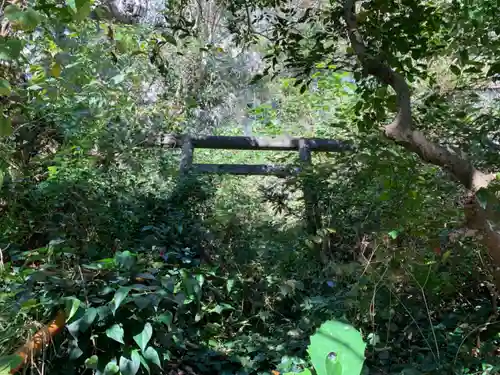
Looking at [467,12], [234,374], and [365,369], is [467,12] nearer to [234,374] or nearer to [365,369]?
[365,369]

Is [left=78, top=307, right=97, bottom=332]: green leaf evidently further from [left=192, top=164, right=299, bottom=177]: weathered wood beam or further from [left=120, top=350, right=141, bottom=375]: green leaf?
[left=192, top=164, right=299, bottom=177]: weathered wood beam

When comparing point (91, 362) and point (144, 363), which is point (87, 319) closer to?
point (91, 362)

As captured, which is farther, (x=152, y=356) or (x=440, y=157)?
(x=440, y=157)

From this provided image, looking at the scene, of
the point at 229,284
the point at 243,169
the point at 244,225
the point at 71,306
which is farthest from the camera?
the point at 243,169

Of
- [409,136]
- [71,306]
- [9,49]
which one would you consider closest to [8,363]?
[71,306]

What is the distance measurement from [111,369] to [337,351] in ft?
2.91

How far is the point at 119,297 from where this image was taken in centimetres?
154

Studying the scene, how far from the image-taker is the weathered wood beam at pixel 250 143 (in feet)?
12.9

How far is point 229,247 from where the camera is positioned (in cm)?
311

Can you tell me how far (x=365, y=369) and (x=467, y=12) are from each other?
60.8 inches

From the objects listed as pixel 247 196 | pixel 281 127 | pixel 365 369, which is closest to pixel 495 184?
pixel 365 369

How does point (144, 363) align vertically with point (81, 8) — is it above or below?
below

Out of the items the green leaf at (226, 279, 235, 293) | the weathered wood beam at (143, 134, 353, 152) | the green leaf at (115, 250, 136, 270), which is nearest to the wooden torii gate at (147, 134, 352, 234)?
the weathered wood beam at (143, 134, 353, 152)

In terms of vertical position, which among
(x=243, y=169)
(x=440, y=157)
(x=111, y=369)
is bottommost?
(x=111, y=369)
